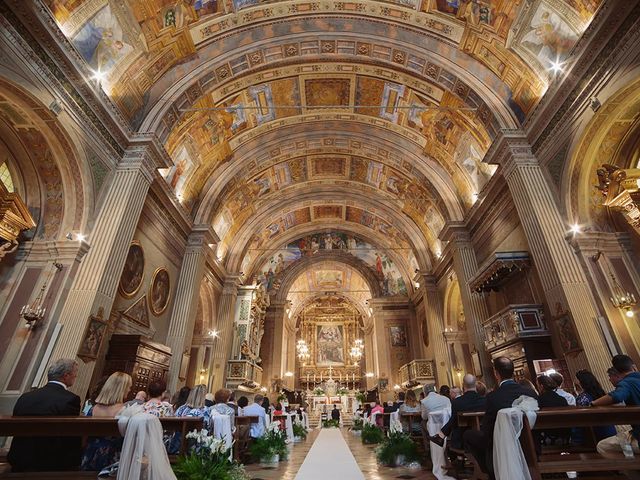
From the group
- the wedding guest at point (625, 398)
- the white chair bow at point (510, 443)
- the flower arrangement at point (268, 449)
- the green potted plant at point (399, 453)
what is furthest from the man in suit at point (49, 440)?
the green potted plant at point (399, 453)

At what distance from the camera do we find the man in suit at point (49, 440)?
277 centimetres

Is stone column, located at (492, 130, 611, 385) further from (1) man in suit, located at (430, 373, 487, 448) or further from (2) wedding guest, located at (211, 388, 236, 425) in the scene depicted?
(2) wedding guest, located at (211, 388, 236, 425)

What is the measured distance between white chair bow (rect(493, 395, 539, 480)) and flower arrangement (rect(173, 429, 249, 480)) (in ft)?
8.36

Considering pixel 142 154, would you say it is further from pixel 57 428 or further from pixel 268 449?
pixel 57 428

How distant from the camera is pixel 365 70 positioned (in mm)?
11984

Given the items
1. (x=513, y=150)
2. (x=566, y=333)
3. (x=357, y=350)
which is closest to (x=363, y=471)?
(x=566, y=333)

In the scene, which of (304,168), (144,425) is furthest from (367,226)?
(144,425)

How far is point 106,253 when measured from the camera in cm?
754

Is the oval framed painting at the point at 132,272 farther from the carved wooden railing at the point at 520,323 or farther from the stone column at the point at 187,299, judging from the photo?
the carved wooden railing at the point at 520,323

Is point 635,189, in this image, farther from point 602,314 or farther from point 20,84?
point 20,84

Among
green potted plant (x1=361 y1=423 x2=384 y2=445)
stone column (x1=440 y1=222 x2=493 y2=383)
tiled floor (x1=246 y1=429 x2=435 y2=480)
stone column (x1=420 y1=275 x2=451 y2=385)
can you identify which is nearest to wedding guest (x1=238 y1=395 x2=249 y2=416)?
tiled floor (x1=246 y1=429 x2=435 y2=480)

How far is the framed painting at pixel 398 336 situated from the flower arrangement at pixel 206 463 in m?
17.1

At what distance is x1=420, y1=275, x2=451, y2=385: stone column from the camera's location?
14773mm

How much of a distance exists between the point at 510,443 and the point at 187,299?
10964mm
